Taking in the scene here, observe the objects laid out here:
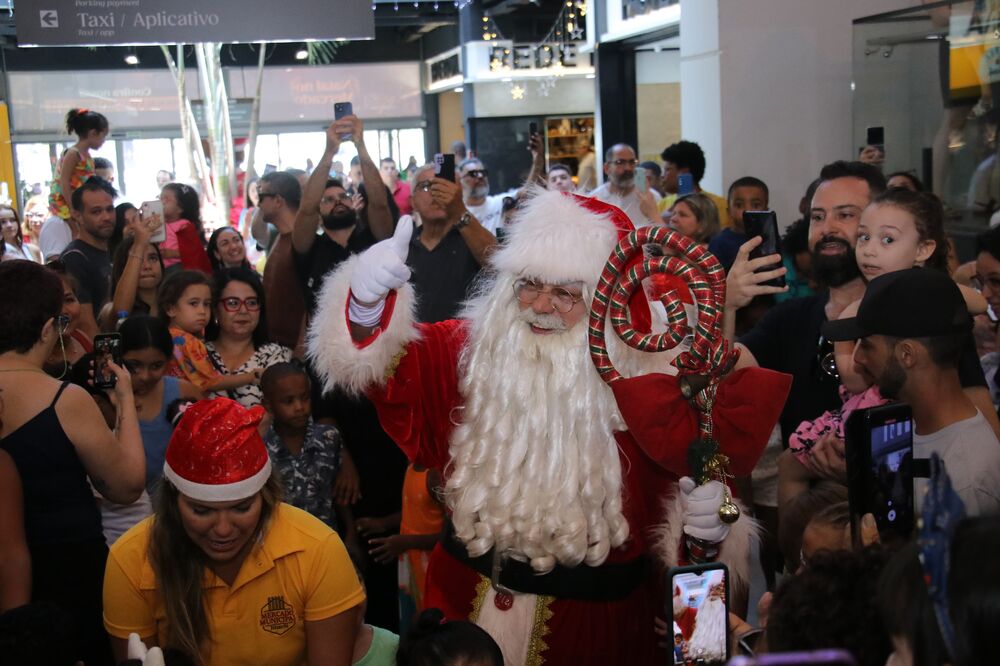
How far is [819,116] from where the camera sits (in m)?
7.94

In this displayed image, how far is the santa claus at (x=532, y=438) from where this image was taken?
9.20ft

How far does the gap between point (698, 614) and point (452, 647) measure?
70 cm

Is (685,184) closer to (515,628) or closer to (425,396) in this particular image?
(425,396)

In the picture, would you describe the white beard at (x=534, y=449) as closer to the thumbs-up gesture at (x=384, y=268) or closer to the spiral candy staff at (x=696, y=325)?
the spiral candy staff at (x=696, y=325)

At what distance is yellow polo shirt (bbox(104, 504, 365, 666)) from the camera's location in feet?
7.94

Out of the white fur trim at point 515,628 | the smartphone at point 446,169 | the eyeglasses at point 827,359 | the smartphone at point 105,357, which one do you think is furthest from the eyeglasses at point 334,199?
the white fur trim at point 515,628

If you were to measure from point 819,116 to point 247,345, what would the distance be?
5237 mm

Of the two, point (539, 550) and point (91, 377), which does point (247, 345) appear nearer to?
point (91, 377)

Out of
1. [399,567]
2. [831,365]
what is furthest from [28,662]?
[831,365]

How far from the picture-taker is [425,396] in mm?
3033

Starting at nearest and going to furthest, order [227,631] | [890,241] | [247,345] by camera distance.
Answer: [227,631], [890,241], [247,345]

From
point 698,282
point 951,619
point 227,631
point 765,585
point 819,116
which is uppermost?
point 819,116

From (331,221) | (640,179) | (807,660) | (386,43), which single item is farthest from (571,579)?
(386,43)

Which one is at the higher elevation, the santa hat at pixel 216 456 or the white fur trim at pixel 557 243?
the white fur trim at pixel 557 243
